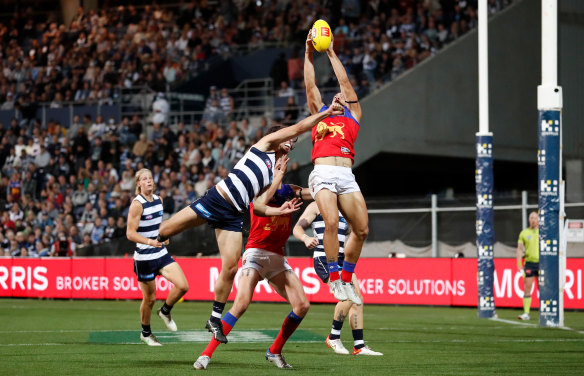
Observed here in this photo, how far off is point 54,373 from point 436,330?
325 inches

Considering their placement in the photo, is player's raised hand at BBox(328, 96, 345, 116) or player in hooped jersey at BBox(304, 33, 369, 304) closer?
player's raised hand at BBox(328, 96, 345, 116)

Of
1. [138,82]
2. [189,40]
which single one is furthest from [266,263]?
[189,40]

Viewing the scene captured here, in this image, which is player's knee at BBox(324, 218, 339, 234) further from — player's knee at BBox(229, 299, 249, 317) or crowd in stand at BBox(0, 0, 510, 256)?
crowd in stand at BBox(0, 0, 510, 256)

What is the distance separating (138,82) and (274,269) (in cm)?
2494

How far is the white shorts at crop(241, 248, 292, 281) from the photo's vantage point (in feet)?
36.5

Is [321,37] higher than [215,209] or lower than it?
higher

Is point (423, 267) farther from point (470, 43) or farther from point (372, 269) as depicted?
point (470, 43)

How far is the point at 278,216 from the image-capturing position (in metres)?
11.1

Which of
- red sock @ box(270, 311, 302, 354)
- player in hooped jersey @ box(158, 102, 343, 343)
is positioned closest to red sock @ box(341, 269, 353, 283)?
red sock @ box(270, 311, 302, 354)

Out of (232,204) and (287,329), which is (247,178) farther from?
(287,329)

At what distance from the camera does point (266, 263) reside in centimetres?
1113

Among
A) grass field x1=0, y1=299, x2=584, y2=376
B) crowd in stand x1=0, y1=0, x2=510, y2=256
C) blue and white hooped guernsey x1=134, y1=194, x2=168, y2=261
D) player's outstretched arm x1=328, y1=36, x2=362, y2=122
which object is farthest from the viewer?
crowd in stand x1=0, y1=0, x2=510, y2=256

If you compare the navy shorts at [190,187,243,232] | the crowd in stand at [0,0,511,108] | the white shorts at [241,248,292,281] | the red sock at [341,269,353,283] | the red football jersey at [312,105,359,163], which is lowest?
the red sock at [341,269,353,283]

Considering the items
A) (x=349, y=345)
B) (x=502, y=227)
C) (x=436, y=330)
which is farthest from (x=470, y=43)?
(x=349, y=345)
